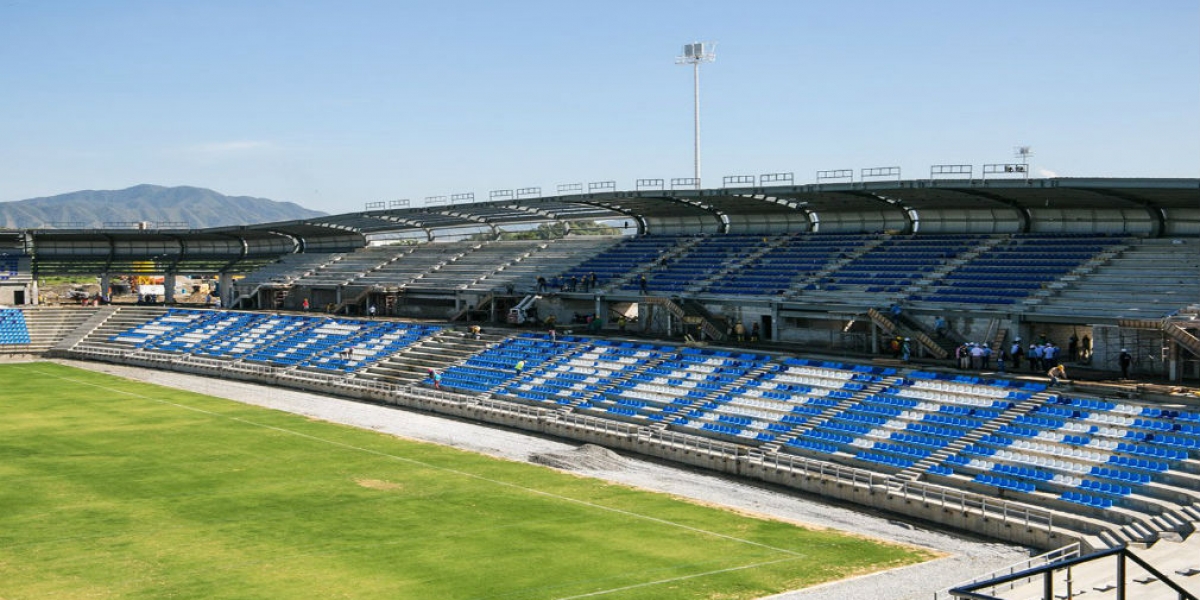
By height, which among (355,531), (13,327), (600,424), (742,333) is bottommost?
(600,424)

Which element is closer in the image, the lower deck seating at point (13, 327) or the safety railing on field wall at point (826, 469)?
the safety railing on field wall at point (826, 469)

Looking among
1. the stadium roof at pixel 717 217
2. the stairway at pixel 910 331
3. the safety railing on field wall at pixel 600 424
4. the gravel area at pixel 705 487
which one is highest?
the stadium roof at pixel 717 217

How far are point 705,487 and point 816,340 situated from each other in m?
18.4

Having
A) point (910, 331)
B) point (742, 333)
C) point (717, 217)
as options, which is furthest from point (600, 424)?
point (717, 217)

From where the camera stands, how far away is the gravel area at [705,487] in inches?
961

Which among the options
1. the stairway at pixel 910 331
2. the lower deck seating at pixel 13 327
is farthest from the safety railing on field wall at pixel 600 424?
the lower deck seating at pixel 13 327

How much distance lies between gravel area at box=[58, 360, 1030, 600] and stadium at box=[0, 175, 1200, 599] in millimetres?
843

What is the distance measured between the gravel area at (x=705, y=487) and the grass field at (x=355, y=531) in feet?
2.95

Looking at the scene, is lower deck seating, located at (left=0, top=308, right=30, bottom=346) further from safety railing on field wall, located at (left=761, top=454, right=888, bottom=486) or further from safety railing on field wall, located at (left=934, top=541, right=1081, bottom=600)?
safety railing on field wall, located at (left=934, top=541, right=1081, bottom=600)

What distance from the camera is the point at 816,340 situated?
2015 inches

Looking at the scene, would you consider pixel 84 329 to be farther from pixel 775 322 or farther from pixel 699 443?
pixel 699 443

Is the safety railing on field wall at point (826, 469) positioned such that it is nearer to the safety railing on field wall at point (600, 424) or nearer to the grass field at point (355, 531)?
the grass field at point (355, 531)

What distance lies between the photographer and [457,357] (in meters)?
56.7

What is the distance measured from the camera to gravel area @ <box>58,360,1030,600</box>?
2442 cm
